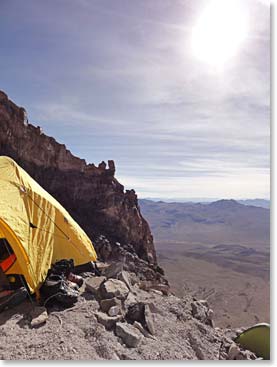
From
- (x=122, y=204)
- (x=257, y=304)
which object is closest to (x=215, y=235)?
(x=257, y=304)

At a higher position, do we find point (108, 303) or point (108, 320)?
point (108, 303)

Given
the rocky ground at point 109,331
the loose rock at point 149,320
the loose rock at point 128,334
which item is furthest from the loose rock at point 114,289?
the loose rock at point 128,334

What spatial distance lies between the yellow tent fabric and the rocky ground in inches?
26.3

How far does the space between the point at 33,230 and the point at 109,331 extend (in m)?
2.29

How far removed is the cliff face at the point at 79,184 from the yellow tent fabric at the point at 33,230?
7225 mm

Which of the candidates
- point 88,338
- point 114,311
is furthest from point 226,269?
point 88,338

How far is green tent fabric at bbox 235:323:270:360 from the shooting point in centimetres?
559

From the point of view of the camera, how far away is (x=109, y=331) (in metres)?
4.91

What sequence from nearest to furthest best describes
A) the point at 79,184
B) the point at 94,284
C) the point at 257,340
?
the point at 257,340
the point at 94,284
the point at 79,184

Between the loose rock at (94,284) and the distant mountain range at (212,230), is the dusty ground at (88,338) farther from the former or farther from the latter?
the distant mountain range at (212,230)

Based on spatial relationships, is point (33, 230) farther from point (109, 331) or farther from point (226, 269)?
point (226, 269)

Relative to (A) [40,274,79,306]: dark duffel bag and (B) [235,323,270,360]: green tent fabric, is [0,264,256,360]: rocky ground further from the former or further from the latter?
(B) [235,323,270,360]: green tent fabric

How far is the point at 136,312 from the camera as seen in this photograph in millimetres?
5344

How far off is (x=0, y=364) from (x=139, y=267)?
39.7 ft
